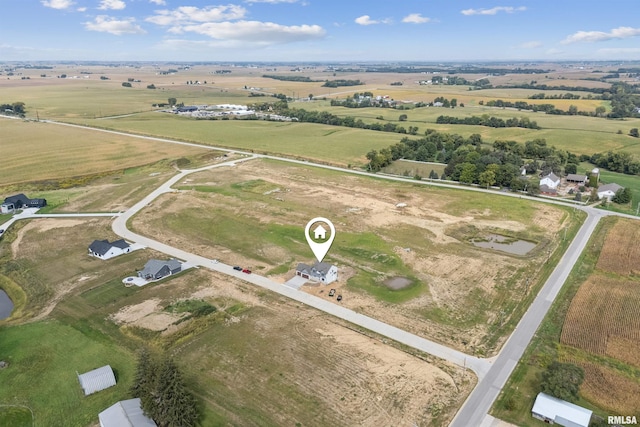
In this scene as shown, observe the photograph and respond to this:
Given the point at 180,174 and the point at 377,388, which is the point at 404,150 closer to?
the point at 180,174

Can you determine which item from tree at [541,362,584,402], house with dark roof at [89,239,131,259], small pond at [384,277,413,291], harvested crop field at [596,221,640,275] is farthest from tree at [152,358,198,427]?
harvested crop field at [596,221,640,275]

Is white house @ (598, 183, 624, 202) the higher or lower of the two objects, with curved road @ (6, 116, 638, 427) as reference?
higher

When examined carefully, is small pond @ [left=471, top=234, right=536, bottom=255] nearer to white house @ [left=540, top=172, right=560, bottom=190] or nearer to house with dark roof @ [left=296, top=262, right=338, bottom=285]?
house with dark roof @ [left=296, top=262, right=338, bottom=285]

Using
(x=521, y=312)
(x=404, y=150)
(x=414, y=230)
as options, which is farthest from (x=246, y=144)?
(x=521, y=312)

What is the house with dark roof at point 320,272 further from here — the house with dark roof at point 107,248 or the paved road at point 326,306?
the house with dark roof at point 107,248

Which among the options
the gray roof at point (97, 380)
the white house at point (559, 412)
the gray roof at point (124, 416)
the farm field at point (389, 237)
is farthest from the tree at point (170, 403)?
the white house at point (559, 412)

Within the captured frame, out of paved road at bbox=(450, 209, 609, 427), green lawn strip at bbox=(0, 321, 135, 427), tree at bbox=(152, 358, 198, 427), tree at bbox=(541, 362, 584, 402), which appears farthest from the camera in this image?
tree at bbox=(541, 362, 584, 402)
